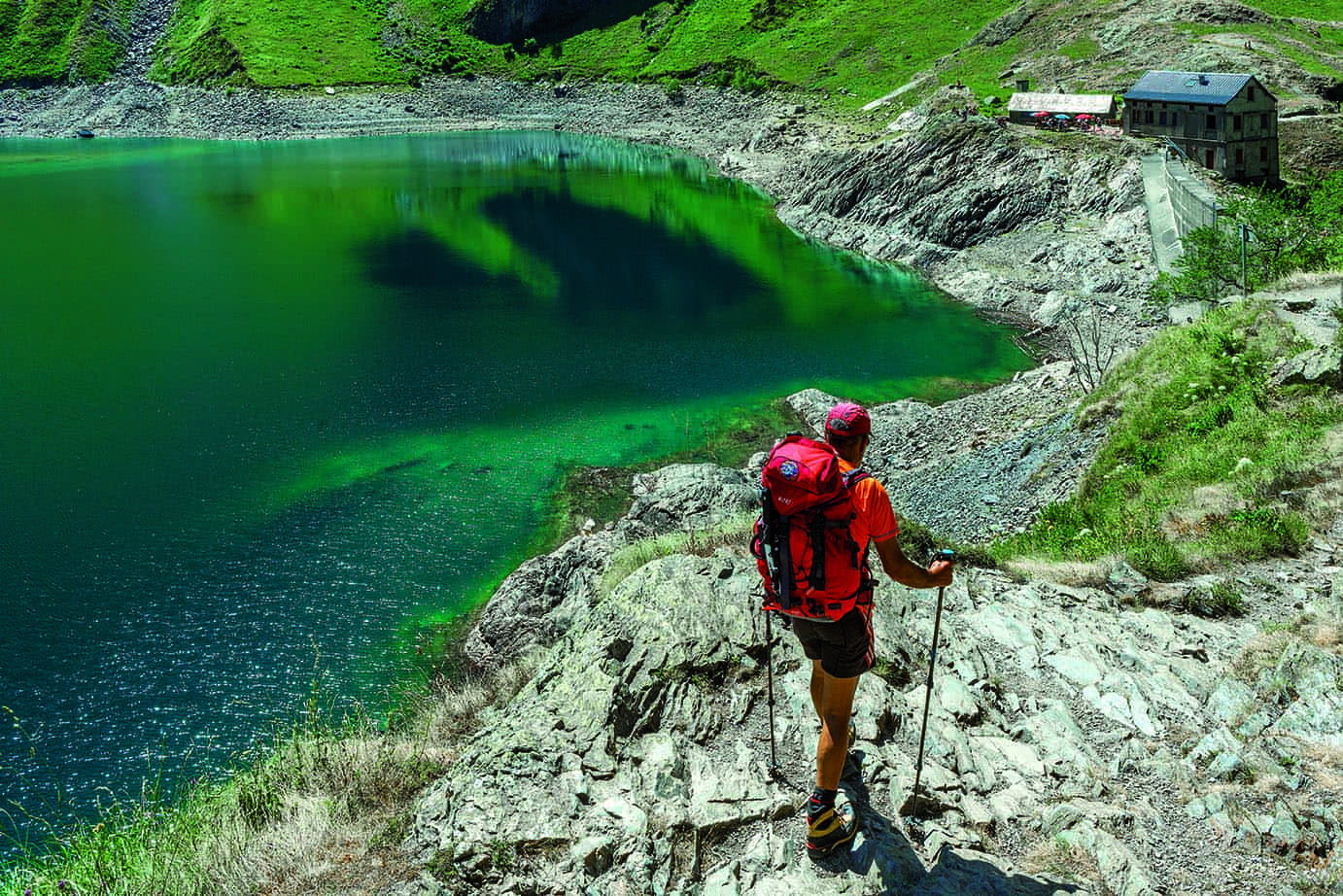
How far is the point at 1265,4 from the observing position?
94625 mm

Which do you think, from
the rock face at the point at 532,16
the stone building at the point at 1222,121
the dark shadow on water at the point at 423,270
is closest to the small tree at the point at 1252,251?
the stone building at the point at 1222,121

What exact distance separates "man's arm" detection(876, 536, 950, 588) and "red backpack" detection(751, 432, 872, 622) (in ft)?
0.64

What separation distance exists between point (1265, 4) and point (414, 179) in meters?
96.2

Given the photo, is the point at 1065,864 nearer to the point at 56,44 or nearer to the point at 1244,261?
the point at 1244,261

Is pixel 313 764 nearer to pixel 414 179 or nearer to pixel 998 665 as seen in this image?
pixel 998 665

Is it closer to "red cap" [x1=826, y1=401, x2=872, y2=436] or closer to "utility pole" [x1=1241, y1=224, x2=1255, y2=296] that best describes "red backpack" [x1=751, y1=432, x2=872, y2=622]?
"red cap" [x1=826, y1=401, x2=872, y2=436]

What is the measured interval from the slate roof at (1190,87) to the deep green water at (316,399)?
21667 millimetres

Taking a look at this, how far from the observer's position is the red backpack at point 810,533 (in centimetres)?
755

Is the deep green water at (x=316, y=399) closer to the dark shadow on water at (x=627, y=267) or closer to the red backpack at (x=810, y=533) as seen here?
the dark shadow on water at (x=627, y=267)

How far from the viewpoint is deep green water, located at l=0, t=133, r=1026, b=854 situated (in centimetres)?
2430

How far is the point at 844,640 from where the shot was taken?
814 cm

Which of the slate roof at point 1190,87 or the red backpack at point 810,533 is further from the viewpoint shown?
the slate roof at point 1190,87

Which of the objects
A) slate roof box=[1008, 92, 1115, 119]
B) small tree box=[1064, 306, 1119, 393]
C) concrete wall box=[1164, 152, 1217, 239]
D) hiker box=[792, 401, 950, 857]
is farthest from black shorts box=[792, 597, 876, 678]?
slate roof box=[1008, 92, 1115, 119]

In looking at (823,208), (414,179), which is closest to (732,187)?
(823,208)
